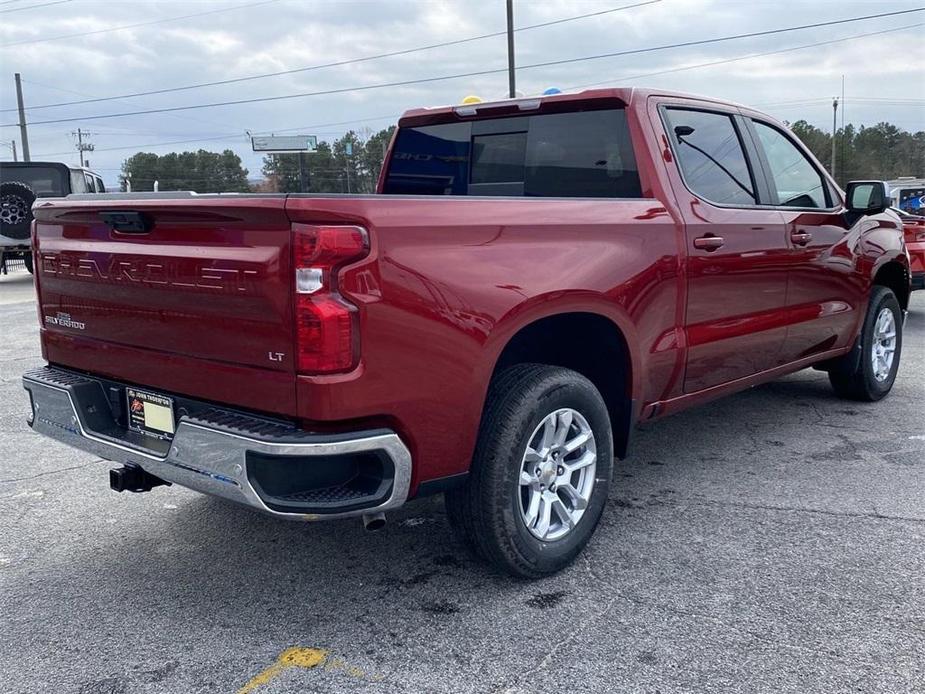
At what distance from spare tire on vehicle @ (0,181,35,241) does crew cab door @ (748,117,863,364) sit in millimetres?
15324

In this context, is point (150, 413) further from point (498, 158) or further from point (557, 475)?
point (498, 158)

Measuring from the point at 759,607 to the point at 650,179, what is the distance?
73.1 inches

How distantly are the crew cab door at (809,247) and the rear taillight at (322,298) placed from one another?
2974 millimetres

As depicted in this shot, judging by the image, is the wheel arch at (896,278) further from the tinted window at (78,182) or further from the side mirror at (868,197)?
the tinted window at (78,182)

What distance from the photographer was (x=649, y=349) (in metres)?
3.73

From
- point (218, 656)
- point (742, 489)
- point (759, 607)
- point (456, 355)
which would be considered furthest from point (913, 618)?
point (218, 656)

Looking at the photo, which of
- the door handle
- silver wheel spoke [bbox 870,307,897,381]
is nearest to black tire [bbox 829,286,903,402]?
silver wheel spoke [bbox 870,307,897,381]

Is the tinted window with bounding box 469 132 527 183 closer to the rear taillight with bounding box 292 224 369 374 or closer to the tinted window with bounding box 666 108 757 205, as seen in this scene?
the tinted window with bounding box 666 108 757 205

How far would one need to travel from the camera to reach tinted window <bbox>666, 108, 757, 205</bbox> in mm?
4094

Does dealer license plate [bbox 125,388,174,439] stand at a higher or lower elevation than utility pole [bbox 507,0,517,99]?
lower

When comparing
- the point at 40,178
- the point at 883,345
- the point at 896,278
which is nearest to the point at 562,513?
the point at 883,345

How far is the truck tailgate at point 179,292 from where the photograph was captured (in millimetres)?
2594

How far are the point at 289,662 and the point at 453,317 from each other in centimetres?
122

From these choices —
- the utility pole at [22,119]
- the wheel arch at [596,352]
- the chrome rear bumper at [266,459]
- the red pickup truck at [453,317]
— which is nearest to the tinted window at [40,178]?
the red pickup truck at [453,317]
